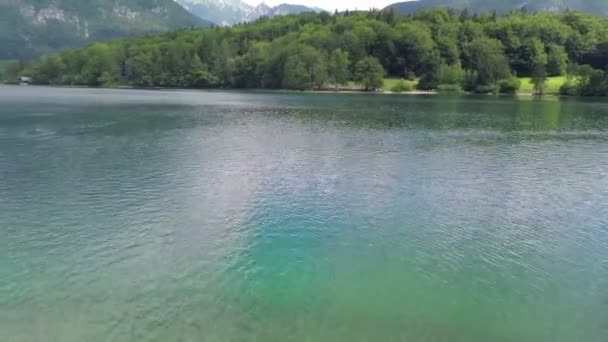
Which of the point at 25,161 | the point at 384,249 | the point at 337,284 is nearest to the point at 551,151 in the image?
the point at 384,249

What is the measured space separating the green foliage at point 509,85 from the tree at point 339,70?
51354mm

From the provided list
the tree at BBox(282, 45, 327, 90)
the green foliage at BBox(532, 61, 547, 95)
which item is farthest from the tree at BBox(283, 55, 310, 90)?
the green foliage at BBox(532, 61, 547, 95)

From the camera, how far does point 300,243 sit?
23.6 metres

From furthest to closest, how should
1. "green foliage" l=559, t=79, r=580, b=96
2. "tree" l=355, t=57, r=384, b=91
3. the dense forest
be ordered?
"tree" l=355, t=57, r=384, b=91, the dense forest, "green foliage" l=559, t=79, r=580, b=96

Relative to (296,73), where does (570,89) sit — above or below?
below

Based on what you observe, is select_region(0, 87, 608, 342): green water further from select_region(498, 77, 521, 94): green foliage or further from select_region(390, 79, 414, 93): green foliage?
select_region(390, 79, 414, 93): green foliage

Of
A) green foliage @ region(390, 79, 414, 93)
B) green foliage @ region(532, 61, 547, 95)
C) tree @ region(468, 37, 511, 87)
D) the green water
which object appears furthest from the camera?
green foliage @ region(390, 79, 414, 93)

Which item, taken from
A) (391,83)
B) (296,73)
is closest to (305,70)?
(296,73)

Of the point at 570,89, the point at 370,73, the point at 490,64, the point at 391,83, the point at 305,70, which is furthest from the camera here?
the point at 305,70

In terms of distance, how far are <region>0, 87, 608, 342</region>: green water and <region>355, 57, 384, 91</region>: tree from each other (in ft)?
388

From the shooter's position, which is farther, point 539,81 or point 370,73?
point 370,73

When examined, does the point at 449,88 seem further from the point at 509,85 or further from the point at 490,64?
the point at 509,85

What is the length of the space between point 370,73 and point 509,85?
44948mm

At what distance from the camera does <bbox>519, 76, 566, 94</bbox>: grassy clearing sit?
494 feet
